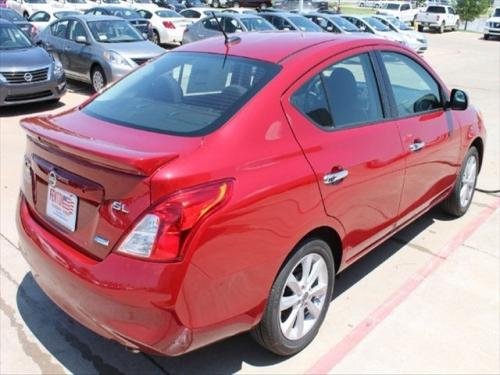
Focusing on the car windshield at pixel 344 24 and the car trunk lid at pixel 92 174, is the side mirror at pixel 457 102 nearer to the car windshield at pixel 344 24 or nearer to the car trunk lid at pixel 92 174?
the car trunk lid at pixel 92 174

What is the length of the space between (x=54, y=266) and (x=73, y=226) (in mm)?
223

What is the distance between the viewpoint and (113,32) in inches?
451

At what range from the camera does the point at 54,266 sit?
103 inches

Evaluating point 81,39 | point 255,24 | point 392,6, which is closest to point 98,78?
point 81,39

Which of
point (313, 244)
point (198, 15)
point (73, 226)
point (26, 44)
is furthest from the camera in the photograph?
point (198, 15)

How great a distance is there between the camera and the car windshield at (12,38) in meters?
9.41

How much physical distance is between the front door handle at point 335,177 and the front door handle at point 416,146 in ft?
2.89

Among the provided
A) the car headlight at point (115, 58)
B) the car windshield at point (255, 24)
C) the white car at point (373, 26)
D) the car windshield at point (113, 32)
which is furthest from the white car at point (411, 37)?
the car headlight at point (115, 58)

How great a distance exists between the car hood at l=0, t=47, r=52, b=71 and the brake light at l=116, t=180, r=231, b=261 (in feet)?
24.5

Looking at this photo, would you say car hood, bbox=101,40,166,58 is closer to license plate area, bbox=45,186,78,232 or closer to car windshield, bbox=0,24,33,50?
car windshield, bbox=0,24,33,50

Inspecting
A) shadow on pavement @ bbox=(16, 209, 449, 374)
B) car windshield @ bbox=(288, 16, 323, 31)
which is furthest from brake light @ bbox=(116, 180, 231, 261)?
car windshield @ bbox=(288, 16, 323, 31)

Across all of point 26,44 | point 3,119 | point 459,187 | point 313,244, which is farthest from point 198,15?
point 313,244

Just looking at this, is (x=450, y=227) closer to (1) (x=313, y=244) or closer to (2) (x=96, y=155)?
(1) (x=313, y=244)

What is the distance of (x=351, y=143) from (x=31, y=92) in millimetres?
7202
